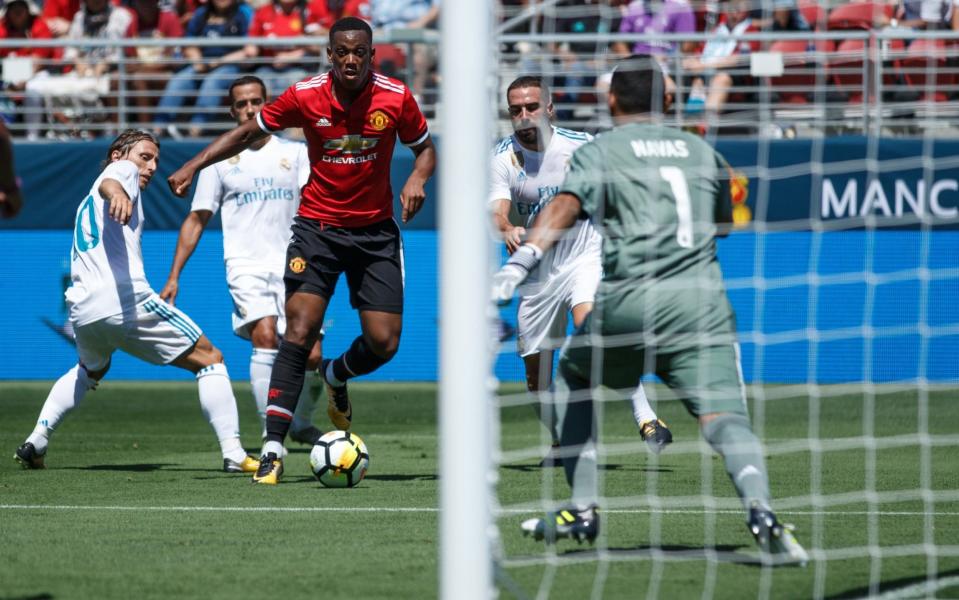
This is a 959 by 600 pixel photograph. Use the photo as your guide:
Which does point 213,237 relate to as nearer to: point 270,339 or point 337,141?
point 270,339

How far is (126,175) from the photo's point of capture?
8148 mm

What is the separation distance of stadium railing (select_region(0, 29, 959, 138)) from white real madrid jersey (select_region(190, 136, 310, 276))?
4.61m

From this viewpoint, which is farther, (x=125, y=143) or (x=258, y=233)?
(x=258, y=233)

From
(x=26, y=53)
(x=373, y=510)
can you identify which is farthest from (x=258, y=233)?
(x=26, y=53)

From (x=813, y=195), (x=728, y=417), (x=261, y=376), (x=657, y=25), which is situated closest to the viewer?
(x=728, y=417)

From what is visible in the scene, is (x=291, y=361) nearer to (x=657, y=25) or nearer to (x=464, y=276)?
(x=464, y=276)

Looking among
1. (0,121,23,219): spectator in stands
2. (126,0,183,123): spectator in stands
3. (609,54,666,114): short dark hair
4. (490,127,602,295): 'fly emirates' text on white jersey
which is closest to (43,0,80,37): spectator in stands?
(126,0,183,123): spectator in stands

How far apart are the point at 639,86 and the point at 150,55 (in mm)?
12697

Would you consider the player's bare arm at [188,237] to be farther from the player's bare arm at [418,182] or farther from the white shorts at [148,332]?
the player's bare arm at [418,182]

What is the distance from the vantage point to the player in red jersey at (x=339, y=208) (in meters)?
7.73

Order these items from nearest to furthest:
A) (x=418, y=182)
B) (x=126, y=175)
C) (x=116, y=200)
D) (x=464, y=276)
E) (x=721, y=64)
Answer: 1. (x=464, y=276)
2. (x=418, y=182)
3. (x=116, y=200)
4. (x=126, y=175)
5. (x=721, y=64)

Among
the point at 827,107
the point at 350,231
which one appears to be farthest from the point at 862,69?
the point at 350,231

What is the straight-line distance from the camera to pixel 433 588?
5.06m

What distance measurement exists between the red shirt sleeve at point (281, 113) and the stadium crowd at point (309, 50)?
5686 mm
